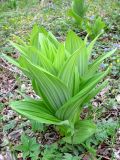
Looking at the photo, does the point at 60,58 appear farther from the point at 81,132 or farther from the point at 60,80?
the point at 81,132

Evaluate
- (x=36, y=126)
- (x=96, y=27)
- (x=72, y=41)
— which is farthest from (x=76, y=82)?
(x=96, y=27)

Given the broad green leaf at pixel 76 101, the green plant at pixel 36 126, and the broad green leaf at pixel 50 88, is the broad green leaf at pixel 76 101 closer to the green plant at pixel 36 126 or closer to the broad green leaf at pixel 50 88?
the broad green leaf at pixel 50 88

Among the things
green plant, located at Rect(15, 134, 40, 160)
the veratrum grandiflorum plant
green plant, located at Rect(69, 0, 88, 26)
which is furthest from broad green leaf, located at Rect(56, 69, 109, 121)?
green plant, located at Rect(69, 0, 88, 26)

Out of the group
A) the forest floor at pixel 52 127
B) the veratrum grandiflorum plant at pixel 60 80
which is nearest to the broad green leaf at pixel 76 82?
the veratrum grandiflorum plant at pixel 60 80

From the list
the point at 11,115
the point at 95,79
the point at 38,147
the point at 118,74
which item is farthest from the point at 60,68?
the point at 118,74

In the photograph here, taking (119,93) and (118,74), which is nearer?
(119,93)

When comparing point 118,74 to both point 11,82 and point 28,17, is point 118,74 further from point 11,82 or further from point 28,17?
point 28,17
